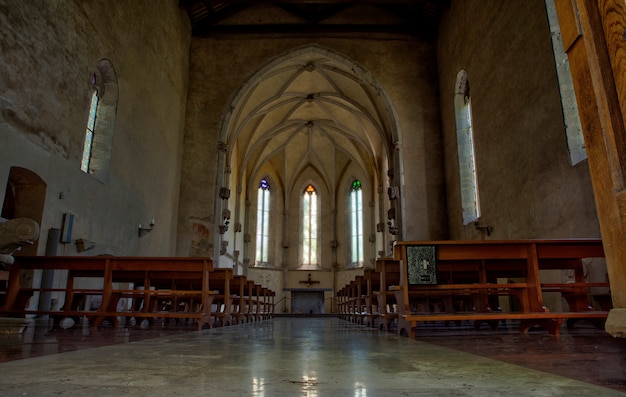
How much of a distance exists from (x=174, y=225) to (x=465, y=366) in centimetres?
1122

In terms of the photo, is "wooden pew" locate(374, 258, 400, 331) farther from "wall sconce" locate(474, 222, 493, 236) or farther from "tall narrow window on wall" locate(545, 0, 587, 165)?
"wall sconce" locate(474, 222, 493, 236)

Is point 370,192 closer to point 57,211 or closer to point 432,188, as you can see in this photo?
point 432,188

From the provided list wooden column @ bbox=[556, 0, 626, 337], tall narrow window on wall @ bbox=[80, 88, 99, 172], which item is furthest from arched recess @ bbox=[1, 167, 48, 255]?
wooden column @ bbox=[556, 0, 626, 337]

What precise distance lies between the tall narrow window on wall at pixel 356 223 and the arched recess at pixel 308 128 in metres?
0.79

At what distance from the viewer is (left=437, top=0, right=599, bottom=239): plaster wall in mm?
7117

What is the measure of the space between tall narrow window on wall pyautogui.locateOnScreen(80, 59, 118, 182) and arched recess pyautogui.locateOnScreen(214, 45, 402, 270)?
433 cm

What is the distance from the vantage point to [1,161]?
611 centimetres

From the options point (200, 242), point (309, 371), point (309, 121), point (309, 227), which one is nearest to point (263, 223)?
point (309, 227)

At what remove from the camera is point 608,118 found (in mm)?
1786

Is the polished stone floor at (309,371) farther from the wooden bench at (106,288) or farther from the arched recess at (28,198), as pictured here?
the arched recess at (28,198)

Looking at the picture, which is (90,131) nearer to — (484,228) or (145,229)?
(145,229)

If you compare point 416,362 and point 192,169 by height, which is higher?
point 192,169

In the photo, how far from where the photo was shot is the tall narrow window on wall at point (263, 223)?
22.2m

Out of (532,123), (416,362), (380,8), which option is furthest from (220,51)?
(416,362)
